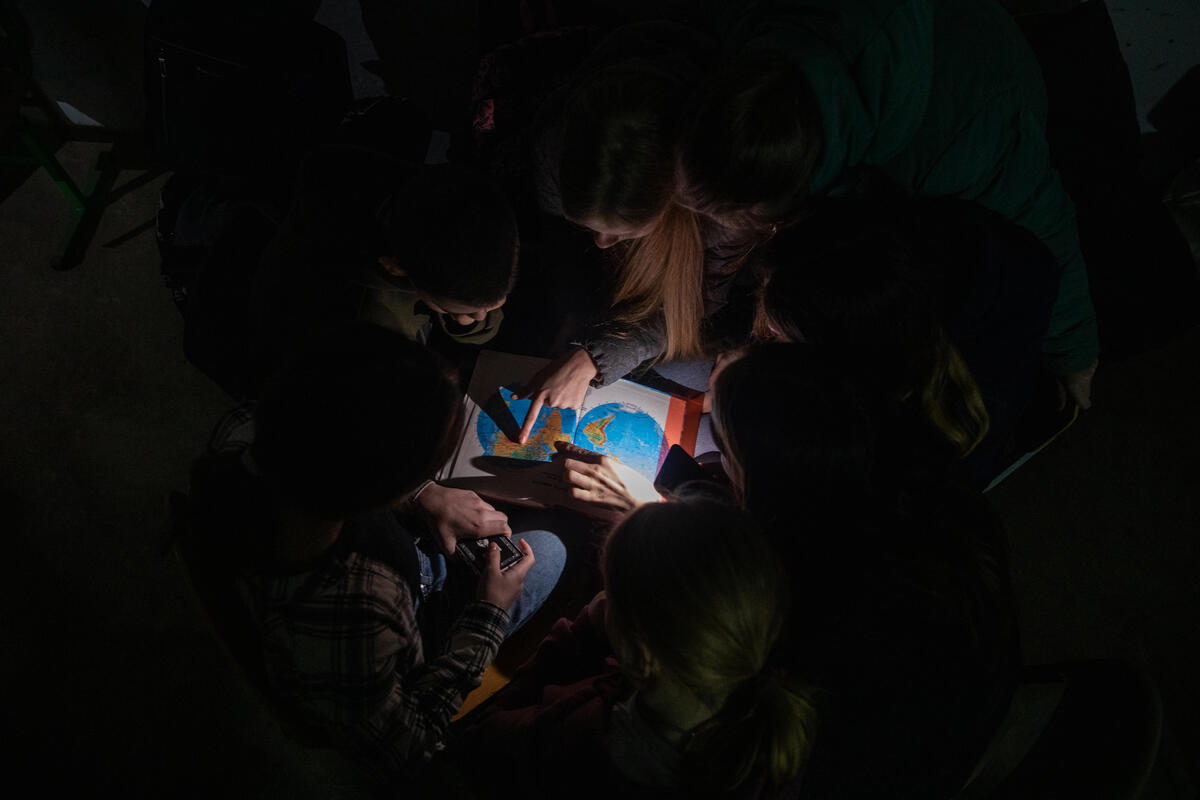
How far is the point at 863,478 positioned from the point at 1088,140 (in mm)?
1211

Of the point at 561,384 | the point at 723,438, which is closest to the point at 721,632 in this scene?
the point at 723,438

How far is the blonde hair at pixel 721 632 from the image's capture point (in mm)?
718

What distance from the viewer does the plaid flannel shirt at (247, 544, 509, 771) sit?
0.77 m

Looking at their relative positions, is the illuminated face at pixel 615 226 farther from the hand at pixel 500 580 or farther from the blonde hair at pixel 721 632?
the hand at pixel 500 580

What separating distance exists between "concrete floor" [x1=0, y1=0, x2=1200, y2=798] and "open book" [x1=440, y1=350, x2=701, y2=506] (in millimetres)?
946

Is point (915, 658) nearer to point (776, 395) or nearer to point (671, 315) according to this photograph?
point (776, 395)

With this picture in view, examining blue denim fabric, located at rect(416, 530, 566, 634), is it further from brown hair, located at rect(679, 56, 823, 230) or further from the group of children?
brown hair, located at rect(679, 56, 823, 230)

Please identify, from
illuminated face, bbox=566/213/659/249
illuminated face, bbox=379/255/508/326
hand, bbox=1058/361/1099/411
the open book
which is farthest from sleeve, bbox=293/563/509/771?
hand, bbox=1058/361/1099/411

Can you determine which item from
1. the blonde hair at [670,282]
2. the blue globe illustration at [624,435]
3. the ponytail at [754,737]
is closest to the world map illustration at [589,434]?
the blue globe illustration at [624,435]

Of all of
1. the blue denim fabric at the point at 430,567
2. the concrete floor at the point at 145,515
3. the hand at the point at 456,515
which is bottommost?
the concrete floor at the point at 145,515

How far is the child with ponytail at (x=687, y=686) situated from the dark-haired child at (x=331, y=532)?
0.86 feet

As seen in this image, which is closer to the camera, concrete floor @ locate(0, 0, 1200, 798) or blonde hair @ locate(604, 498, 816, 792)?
blonde hair @ locate(604, 498, 816, 792)

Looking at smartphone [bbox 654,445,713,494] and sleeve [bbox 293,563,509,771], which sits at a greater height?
smartphone [bbox 654,445,713,494]

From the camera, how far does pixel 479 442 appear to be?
122cm
